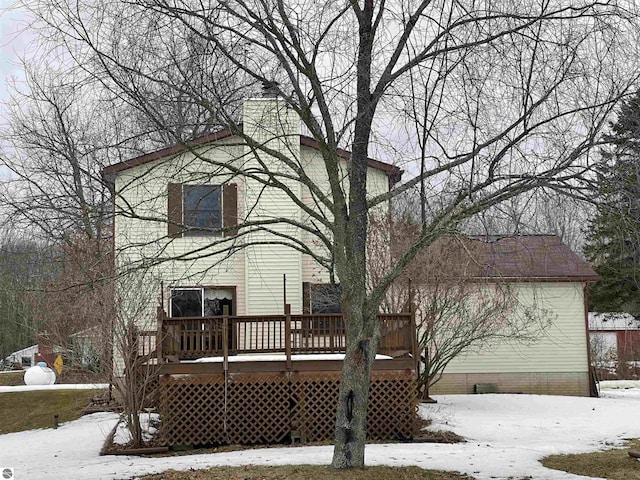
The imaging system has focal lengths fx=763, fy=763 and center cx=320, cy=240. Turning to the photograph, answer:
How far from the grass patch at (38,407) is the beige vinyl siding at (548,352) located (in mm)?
9750

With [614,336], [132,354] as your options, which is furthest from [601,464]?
Answer: [614,336]

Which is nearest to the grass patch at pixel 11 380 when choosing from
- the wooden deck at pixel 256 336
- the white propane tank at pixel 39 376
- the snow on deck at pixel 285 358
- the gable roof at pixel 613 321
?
the white propane tank at pixel 39 376

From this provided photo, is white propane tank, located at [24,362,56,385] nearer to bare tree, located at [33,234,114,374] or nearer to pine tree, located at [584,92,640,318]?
bare tree, located at [33,234,114,374]

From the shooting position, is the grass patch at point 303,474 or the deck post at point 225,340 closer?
the grass patch at point 303,474

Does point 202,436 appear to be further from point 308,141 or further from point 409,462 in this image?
point 308,141

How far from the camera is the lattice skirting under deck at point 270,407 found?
43.3 feet

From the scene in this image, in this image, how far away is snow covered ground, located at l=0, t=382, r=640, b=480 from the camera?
10180 millimetres

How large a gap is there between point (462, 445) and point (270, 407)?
343cm

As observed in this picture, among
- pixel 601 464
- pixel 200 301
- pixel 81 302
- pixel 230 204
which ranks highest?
pixel 230 204

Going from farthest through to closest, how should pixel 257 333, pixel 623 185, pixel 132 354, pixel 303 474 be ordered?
pixel 257 333
pixel 132 354
pixel 303 474
pixel 623 185

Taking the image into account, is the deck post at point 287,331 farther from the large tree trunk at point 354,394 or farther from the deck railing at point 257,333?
the large tree trunk at point 354,394

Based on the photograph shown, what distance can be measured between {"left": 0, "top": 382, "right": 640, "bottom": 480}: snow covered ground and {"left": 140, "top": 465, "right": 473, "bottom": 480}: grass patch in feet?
1.66

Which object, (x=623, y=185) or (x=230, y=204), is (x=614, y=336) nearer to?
(x=230, y=204)

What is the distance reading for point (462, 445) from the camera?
473 inches
